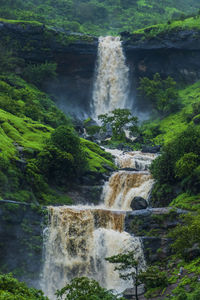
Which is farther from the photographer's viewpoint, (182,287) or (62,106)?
(62,106)

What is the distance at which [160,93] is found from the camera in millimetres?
72875

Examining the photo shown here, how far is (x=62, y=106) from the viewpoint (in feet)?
249

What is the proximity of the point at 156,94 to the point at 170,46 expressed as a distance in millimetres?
10596

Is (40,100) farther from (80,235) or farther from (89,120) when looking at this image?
(80,235)

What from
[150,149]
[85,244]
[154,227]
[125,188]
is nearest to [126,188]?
[125,188]

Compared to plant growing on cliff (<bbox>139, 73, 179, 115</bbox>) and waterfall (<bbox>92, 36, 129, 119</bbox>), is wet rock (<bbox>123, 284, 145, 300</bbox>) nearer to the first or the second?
plant growing on cliff (<bbox>139, 73, 179, 115</bbox>)

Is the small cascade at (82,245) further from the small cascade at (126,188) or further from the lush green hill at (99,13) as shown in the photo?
the lush green hill at (99,13)

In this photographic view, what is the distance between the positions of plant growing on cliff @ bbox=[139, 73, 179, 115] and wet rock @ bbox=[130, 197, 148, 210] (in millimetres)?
35789

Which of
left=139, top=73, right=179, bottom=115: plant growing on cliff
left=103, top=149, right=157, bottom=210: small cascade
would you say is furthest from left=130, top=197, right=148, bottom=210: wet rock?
left=139, top=73, right=179, bottom=115: plant growing on cliff

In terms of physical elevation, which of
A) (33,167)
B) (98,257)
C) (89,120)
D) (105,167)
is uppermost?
(89,120)

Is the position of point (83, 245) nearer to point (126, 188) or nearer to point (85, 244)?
point (85, 244)

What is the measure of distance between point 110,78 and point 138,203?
47.8 m

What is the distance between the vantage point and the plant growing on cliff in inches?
2817

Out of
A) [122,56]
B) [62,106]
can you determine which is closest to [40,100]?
[62,106]
